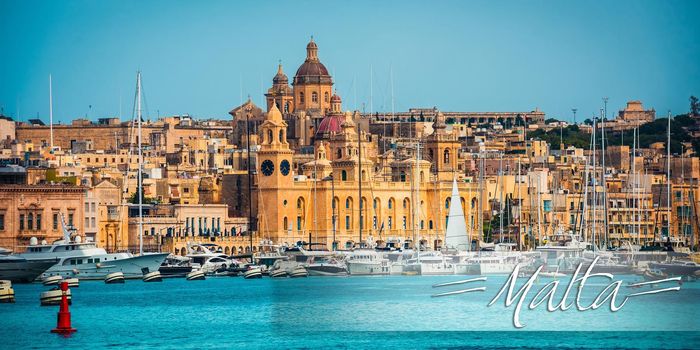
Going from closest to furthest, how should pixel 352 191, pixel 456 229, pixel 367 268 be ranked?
1. pixel 367 268
2. pixel 456 229
3. pixel 352 191

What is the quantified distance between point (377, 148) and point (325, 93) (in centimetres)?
630

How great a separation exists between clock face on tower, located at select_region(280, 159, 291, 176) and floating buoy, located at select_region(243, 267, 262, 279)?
20.3 m

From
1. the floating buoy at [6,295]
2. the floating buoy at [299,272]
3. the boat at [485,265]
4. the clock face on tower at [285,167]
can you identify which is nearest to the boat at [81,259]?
the floating buoy at [6,295]

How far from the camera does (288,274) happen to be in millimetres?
109688

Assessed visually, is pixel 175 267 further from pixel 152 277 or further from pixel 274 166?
pixel 274 166

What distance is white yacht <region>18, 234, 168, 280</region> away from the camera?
307 feet

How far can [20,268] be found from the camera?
304ft

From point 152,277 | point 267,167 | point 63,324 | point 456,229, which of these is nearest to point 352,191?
point 267,167

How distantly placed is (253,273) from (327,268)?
3.80 meters

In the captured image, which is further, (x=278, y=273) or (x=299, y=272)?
(x=278, y=273)

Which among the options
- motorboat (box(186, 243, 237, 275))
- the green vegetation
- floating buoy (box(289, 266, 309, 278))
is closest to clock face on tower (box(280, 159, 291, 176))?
motorboat (box(186, 243, 237, 275))

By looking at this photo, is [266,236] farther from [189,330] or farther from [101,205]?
[189,330]

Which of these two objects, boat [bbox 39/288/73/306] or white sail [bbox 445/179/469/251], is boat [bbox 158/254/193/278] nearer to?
white sail [bbox 445/179/469/251]

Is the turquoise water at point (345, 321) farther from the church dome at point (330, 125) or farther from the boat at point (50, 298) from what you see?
the church dome at point (330, 125)
